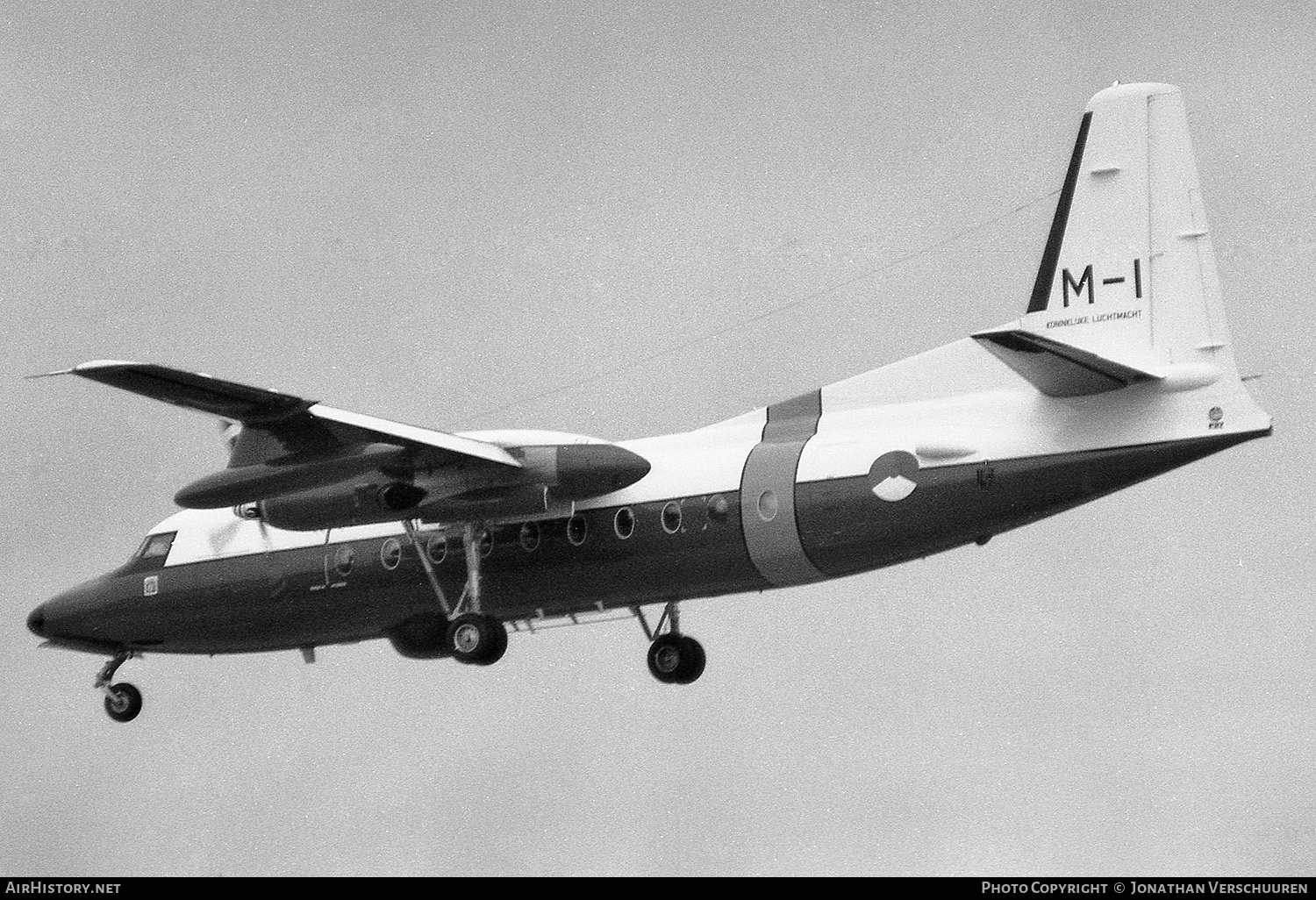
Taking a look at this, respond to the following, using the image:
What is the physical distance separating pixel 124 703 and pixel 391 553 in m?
6.58

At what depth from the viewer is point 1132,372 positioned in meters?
27.6

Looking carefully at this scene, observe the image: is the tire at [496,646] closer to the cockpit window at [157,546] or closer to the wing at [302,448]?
the wing at [302,448]

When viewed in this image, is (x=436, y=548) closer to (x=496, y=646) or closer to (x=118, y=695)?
(x=496, y=646)

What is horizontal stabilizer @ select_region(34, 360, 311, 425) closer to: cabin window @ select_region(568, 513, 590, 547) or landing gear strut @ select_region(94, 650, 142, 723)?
cabin window @ select_region(568, 513, 590, 547)

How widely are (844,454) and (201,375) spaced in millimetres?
8149

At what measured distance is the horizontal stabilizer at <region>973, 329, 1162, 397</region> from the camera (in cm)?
2711

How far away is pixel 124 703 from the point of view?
123 ft

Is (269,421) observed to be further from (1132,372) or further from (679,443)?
(1132,372)

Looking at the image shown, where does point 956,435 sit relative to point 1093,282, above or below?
below

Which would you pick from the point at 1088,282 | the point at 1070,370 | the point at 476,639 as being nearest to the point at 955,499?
the point at 1070,370

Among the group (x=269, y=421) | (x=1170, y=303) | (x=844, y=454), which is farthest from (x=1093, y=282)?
(x=269, y=421)

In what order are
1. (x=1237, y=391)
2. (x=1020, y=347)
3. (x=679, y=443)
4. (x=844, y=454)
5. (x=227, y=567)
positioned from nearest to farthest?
(x=1020, y=347), (x=1237, y=391), (x=844, y=454), (x=679, y=443), (x=227, y=567)

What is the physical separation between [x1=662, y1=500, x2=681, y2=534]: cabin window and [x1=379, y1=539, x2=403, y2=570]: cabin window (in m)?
4.44

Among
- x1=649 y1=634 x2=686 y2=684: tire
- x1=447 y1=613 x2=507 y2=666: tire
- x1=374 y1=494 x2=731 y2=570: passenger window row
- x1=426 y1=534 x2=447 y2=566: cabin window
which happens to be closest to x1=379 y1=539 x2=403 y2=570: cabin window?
x1=374 y1=494 x2=731 y2=570: passenger window row
